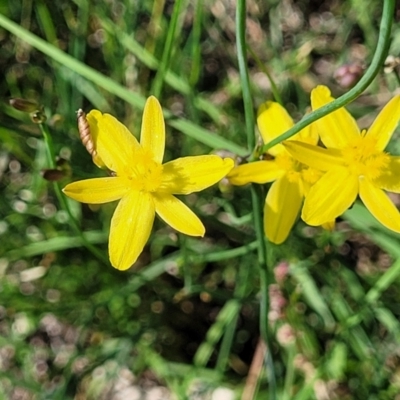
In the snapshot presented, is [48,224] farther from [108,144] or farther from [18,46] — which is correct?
[108,144]

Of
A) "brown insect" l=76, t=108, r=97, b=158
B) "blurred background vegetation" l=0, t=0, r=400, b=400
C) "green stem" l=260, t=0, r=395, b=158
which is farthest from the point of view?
"blurred background vegetation" l=0, t=0, r=400, b=400

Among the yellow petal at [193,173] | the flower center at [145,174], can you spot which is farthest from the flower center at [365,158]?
the flower center at [145,174]

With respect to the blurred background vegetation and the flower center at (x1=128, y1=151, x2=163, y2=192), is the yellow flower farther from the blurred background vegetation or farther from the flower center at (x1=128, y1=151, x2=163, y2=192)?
the blurred background vegetation

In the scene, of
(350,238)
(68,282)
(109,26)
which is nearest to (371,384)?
(350,238)

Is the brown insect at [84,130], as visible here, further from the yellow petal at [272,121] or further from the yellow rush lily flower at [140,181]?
the yellow petal at [272,121]

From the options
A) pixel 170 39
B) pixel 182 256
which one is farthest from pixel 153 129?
pixel 182 256

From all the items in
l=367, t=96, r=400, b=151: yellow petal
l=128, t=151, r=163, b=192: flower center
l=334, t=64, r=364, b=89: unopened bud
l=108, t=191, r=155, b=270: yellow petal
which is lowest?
l=108, t=191, r=155, b=270: yellow petal

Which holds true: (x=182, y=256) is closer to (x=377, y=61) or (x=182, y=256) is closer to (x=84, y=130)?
(x=84, y=130)

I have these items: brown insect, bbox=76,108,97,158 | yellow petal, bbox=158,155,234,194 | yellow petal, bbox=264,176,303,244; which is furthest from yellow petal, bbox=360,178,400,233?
brown insect, bbox=76,108,97,158
